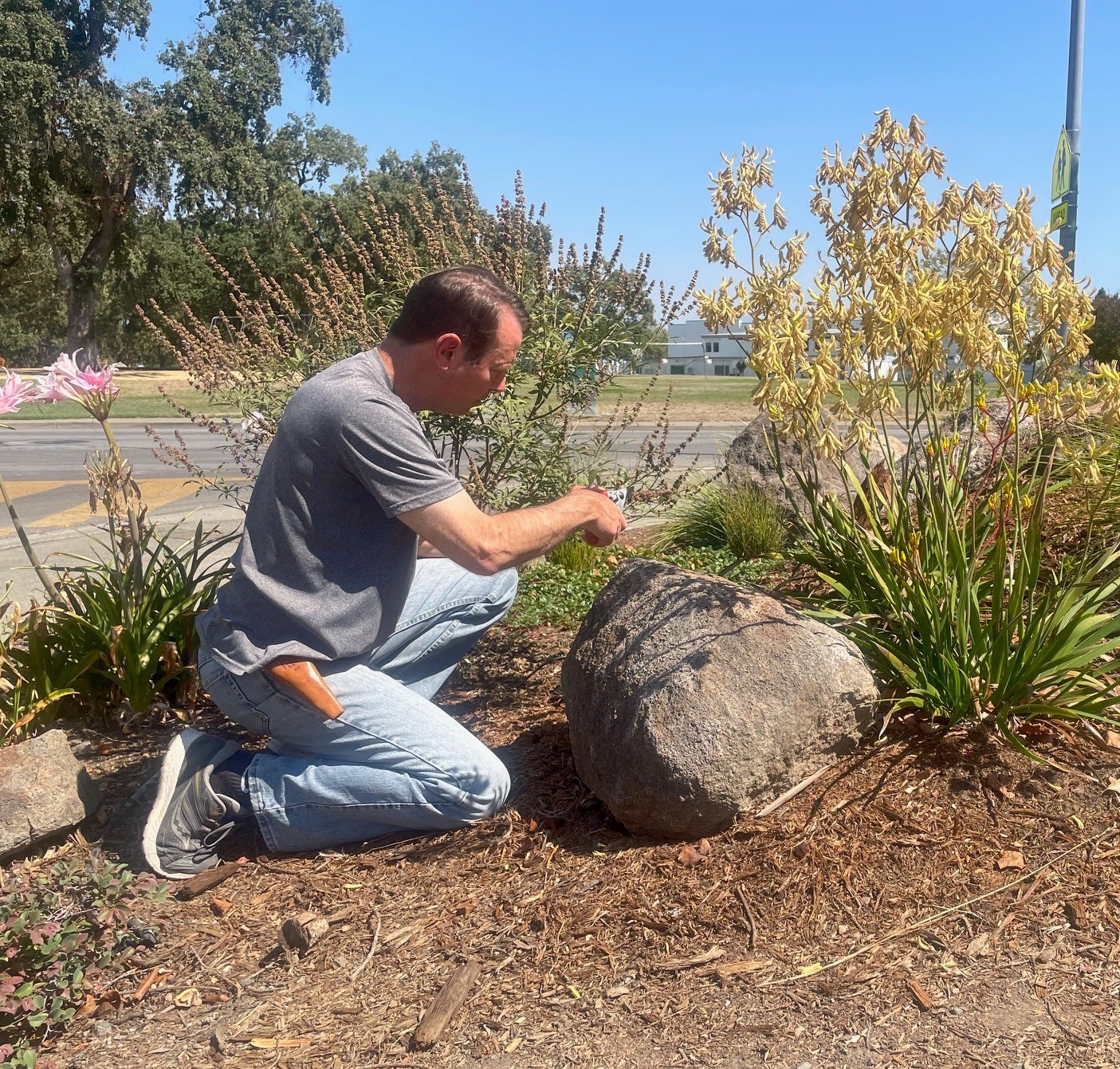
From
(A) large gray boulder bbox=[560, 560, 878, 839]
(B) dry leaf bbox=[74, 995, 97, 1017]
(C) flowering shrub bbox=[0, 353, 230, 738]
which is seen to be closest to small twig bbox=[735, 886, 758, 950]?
(A) large gray boulder bbox=[560, 560, 878, 839]

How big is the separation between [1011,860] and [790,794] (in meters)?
0.56

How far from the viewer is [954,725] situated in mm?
2910

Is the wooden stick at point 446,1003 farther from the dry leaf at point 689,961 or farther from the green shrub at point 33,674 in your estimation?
the green shrub at point 33,674

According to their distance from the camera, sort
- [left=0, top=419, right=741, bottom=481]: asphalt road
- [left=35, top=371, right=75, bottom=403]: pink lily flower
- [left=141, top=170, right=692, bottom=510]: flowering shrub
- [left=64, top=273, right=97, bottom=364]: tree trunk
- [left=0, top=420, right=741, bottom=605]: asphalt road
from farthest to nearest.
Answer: [left=64, top=273, right=97, bottom=364]: tree trunk
[left=0, top=419, right=741, bottom=481]: asphalt road
[left=0, top=420, right=741, bottom=605]: asphalt road
[left=141, top=170, right=692, bottom=510]: flowering shrub
[left=35, top=371, right=75, bottom=403]: pink lily flower

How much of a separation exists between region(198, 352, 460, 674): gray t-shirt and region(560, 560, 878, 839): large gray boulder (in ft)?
2.35

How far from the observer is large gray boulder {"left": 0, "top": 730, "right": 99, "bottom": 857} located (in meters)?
2.89

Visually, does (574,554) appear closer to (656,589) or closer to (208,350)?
(208,350)

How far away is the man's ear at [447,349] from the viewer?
114 inches

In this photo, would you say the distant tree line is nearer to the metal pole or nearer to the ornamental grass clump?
the metal pole

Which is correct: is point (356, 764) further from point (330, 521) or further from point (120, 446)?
point (120, 446)

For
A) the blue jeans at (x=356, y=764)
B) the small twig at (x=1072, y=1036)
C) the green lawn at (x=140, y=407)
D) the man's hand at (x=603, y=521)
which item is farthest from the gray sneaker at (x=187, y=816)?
the green lawn at (x=140, y=407)

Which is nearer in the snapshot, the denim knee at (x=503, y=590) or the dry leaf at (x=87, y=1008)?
the dry leaf at (x=87, y=1008)

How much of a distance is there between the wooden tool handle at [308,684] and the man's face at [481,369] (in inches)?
33.4

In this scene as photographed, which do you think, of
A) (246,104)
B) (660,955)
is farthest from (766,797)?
(246,104)
